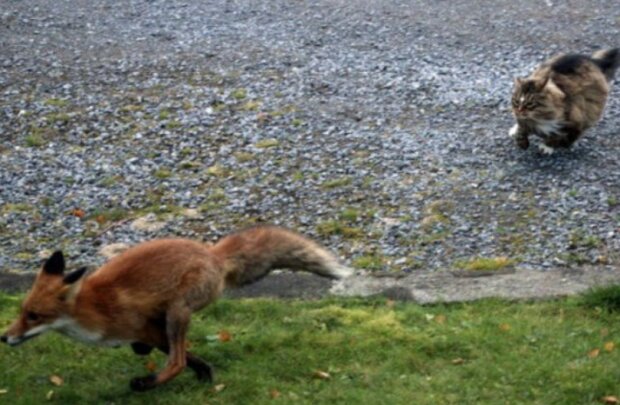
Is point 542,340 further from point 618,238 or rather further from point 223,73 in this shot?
point 223,73

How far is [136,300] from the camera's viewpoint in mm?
6359

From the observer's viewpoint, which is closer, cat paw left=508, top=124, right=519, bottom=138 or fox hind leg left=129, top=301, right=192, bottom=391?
fox hind leg left=129, top=301, right=192, bottom=391

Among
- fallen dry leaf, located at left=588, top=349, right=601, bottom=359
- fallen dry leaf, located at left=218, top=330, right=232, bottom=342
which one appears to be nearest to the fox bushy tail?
fallen dry leaf, located at left=218, top=330, right=232, bottom=342

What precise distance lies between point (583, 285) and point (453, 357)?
137 cm

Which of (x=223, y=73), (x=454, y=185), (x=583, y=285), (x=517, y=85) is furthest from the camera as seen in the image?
(x=223, y=73)

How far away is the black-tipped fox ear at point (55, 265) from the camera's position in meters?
6.30

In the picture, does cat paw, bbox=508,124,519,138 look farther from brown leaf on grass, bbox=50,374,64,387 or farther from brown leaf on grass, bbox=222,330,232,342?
brown leaf on grass, bbox=50,374,64,387

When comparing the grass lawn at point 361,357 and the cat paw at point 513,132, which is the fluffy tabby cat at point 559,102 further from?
the grass lawn at point 361,357

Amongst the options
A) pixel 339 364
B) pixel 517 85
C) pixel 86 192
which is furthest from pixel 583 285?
pixel 86 192

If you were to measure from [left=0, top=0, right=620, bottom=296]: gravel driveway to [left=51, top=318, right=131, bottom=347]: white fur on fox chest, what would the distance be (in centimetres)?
205

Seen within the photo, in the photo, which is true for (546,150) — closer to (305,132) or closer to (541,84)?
(541,84)

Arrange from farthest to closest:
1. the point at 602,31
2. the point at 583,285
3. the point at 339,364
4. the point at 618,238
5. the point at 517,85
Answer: the point at 602,31 < the point at 517,85 < the point at 618,238 < the point at 583,285 < the point at 339,364

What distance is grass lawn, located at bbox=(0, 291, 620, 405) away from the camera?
635cm

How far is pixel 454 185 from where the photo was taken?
9.45 metres
